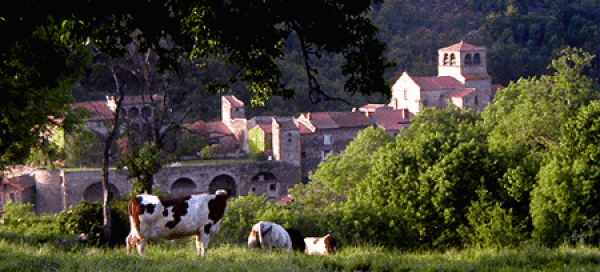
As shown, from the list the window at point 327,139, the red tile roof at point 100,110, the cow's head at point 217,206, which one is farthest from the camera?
the window at point 327,139

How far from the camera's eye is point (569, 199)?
60.7 ft

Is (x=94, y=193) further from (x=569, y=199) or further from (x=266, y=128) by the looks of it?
(x=569, y=199)

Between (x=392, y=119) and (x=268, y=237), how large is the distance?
2063 inches

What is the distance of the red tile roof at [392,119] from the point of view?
6072cm

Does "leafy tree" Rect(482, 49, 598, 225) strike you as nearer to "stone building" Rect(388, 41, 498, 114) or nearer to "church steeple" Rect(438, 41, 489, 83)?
"stone building" Rect(388, 41, 498, 114)

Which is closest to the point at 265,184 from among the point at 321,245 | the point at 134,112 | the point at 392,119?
the point at 134,112

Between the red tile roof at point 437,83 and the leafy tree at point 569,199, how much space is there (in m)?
49.5

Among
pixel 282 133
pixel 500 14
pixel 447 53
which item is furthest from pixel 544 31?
pixel 282 133

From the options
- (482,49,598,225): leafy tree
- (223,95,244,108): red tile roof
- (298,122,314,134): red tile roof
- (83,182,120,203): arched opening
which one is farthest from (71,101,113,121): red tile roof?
(482,49,598,225): leafy tree

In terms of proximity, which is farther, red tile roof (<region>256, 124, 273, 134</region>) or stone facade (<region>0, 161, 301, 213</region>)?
red tile roof (<region>256, 124, 273, 134</region>)

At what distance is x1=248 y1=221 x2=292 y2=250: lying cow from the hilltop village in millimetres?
35577

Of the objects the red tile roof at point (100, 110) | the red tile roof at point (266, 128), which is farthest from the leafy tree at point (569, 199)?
the red tile roof at point (266, 128)

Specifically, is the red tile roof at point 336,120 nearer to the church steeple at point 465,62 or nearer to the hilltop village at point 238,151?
the hilltop village at point 238,151

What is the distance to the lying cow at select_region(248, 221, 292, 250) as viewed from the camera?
33.3 ft
